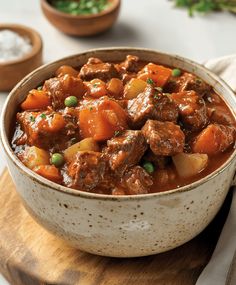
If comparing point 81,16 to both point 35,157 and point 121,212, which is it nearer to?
point 35,157

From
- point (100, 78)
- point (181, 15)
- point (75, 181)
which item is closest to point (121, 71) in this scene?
point (100, 78)

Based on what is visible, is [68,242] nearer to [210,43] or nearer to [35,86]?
[35,86]

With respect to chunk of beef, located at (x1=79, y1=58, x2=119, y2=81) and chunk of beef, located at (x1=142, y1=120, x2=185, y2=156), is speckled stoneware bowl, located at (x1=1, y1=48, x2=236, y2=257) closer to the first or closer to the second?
chunk of beef, located at (x1=142, y1=120, x2=185, y2=156)

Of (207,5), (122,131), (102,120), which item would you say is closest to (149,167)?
(122,131)

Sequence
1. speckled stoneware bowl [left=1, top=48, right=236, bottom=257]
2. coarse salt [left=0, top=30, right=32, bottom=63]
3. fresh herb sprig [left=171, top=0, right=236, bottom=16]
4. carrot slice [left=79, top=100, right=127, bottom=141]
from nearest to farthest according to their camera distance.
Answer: speckled stoneware bowl [left=1, top=48, right=236, bottom=257] → carrot slice [left=79, top=100, right=127, bottom=141] → coarse salt [left=0, top=30, right=32, bottom=63] → fresh herb sprig [left=171, top=0, right=236, bottom=16]

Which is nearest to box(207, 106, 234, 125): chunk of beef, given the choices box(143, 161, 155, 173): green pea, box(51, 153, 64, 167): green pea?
box(143, 161, 155, 173): green pea

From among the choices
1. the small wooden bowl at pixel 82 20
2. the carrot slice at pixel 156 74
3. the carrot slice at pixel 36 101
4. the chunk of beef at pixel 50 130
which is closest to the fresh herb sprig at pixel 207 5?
the small wooden bowl at pixel 82 20
